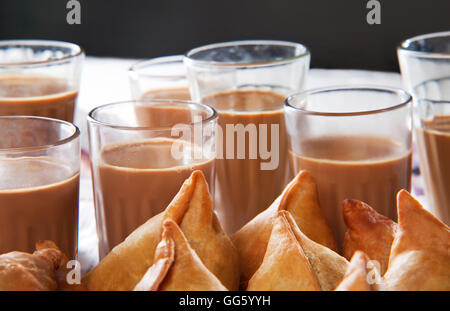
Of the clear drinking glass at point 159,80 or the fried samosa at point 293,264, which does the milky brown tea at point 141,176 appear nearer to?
the fried samosa at point 293,264

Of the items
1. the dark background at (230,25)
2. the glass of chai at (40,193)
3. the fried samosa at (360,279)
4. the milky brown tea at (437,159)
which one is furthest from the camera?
the dark background at (230,25)

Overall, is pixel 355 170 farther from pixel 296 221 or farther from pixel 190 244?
pixel 190 244

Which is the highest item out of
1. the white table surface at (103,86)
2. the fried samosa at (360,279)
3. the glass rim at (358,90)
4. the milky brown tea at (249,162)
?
the glass rim at (358,90)

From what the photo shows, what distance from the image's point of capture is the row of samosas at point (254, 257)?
49 centimetres

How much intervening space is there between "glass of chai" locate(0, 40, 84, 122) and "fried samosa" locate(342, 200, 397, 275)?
563 millimetres

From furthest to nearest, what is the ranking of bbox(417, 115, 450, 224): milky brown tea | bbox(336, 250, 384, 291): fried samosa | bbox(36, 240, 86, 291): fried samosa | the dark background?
the dark background → bbox(417, 115, 450, 224): milky brown tea → bbox(36, 240, 86, 291): fried samosa → bbox(336, 250, 384, 291): fried samosa

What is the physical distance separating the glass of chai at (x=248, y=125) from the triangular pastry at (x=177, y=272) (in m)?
0.45

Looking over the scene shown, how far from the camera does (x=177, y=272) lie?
480 mm

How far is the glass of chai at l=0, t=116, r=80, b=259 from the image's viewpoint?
0.75 m

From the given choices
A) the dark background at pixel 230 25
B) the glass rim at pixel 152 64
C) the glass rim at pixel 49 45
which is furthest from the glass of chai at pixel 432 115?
the dark background at pixel 230 25

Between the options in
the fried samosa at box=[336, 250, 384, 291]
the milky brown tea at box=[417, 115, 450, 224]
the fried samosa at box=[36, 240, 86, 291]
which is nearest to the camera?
the fried samosa at box=[336, 250, 384, 291]

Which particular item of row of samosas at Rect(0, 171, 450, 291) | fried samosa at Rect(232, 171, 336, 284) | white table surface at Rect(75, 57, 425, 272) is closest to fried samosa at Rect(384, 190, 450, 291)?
row of samosas at Rect(0, 171, 450, 291)

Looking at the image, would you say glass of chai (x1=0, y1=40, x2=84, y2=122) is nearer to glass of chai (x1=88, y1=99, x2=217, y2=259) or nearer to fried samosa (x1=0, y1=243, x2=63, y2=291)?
glass of chai (x1=88, y1=99, x2=217, y2=259)
